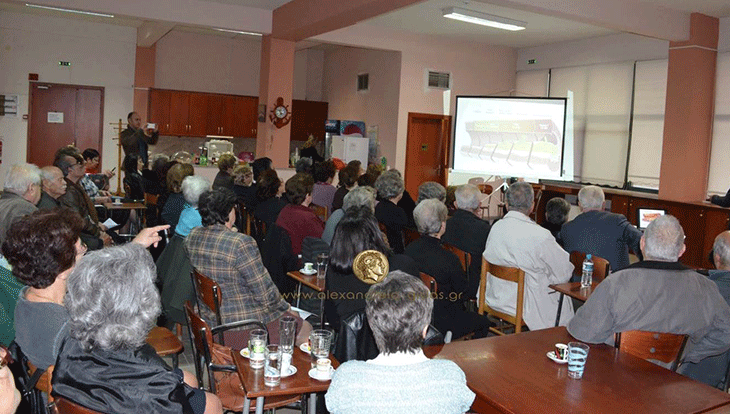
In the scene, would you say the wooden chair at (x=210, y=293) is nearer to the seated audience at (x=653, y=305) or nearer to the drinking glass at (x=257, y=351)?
the drinking glass at (x=257, y=351)

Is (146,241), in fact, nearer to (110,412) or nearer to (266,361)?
(266,361)

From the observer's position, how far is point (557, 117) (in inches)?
423

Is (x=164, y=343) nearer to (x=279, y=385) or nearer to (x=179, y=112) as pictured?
(x=279, y=385)

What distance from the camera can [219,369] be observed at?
278cm

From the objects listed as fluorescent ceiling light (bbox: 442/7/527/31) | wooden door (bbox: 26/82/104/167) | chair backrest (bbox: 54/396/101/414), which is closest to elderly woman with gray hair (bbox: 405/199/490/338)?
chair backrest (bbox: 54/396/101/414)

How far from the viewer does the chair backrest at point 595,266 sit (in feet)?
14.7

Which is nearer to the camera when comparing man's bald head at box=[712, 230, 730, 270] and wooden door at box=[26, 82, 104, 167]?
man's bald head at box=[712, 230, 730, 270]

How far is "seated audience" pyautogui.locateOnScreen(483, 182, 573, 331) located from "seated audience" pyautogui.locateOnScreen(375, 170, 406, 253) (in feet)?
4.59

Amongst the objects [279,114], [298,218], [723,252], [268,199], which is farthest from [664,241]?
[279,114]

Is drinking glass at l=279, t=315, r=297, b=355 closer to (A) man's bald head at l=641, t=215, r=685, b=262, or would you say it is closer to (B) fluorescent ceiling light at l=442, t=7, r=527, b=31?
(A) man's bald head at l=641, t=215, r=685, b=262

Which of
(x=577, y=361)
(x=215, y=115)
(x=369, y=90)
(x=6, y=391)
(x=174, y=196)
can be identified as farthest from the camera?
(x=215, y=115)

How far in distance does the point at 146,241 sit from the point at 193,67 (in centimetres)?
1136

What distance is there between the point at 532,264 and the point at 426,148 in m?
7.99

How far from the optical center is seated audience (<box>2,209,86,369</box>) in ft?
8.07
